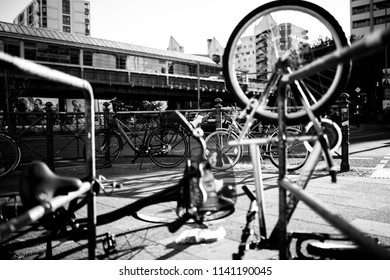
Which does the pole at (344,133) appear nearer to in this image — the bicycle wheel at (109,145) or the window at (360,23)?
the bicycle wheel at (109,145)

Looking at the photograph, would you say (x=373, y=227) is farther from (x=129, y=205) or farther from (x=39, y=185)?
(x=39, y=185)

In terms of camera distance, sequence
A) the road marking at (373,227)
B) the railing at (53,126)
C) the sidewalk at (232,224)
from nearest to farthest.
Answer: the sidewalk at (232,224)
the road marking at (373,227)
the railing at (53,126)

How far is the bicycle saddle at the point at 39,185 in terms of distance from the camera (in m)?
1.56

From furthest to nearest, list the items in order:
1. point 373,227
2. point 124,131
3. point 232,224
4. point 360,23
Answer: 1. point 360,23
2. point 124,131
3. point 232,224
4. point 373,227

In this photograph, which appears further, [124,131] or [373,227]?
[124,131]

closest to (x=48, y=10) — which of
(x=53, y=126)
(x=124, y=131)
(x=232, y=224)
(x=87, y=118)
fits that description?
(x=53, y=126)

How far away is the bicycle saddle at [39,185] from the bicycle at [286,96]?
915 mm

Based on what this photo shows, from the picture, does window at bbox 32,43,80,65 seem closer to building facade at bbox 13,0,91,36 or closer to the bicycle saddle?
building facade at bbox 13,0,91,36

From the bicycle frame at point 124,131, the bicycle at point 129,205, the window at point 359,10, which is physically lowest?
the bicycle at point 129,205

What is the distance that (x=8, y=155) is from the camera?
5.80 metres

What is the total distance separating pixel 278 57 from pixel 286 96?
35 centimetres

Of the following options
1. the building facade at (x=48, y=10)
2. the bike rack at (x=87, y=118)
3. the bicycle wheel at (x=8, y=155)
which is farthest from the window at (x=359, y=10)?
the bike rack at (x=87, y=118)

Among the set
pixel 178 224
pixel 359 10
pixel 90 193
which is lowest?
pixel 178 224

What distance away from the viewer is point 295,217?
297 centimetres
